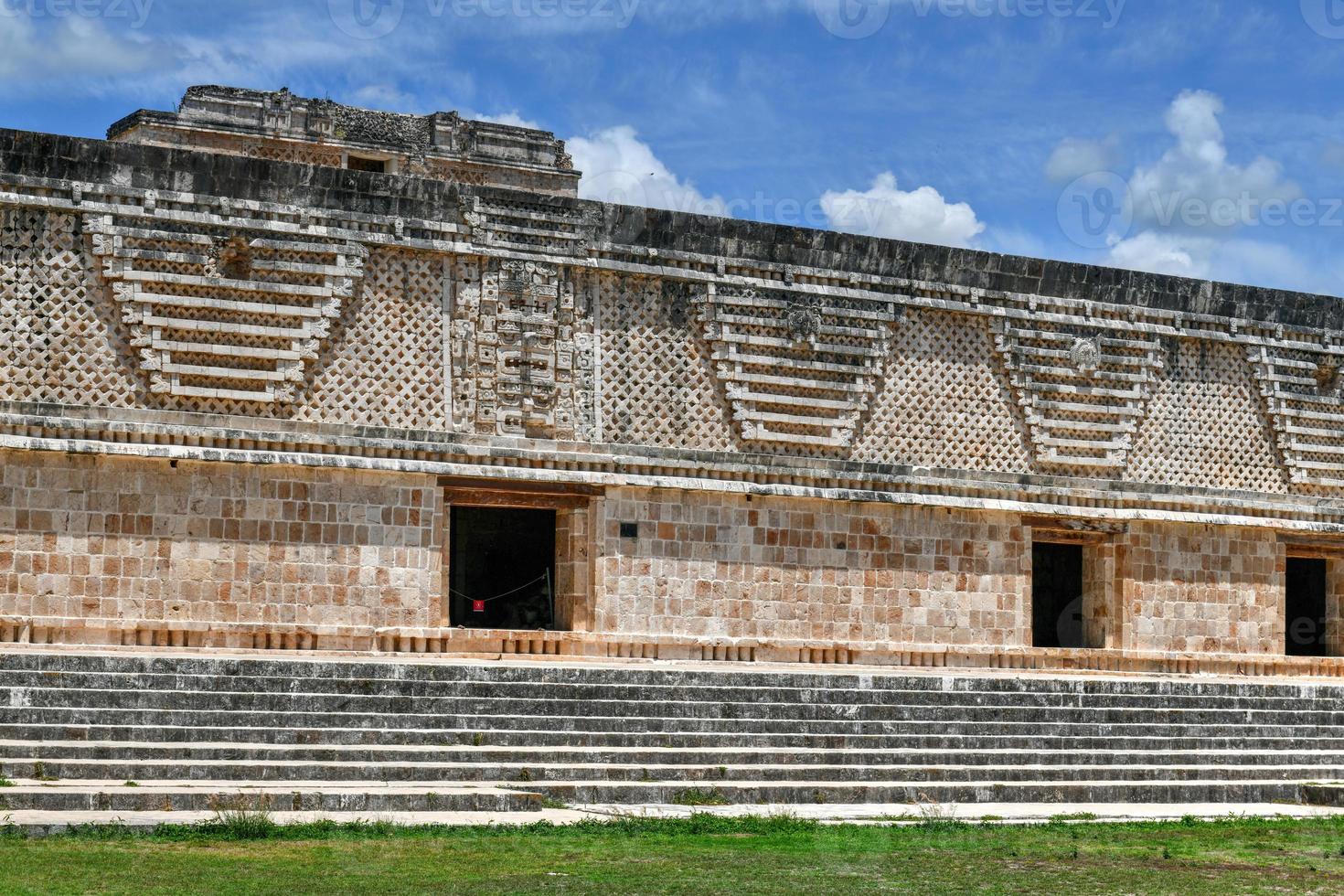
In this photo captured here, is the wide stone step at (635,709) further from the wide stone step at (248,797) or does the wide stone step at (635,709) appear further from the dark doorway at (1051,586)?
the dark doorway at (1051,586)

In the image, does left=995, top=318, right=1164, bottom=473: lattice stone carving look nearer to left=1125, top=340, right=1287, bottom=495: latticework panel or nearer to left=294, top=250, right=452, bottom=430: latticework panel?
left=1125, top=340, right=1287, bottom=495: latticework panel

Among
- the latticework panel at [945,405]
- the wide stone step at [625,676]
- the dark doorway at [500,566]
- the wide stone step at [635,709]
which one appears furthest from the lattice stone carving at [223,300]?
the dark doorway at [500,566]

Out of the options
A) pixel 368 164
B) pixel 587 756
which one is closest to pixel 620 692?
pixel 587 756

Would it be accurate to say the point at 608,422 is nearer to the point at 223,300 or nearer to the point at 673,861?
the point at 223,300

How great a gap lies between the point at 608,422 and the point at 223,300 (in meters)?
3.39

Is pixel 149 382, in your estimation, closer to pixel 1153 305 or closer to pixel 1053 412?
pixel 1053 412

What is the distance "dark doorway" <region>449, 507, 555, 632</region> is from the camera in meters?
19.8

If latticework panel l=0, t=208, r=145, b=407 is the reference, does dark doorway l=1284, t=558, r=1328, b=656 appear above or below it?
below

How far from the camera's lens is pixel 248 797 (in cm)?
878

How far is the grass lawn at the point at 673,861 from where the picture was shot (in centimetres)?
707

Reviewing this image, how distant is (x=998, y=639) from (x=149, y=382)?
803 centimetres

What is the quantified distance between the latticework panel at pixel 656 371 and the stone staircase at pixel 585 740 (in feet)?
8.88

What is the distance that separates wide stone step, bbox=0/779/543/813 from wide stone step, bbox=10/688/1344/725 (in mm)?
1323

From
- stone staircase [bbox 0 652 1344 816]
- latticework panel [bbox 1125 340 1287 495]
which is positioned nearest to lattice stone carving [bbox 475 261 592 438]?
stone staircase [bbox 0 652 1344 816]
